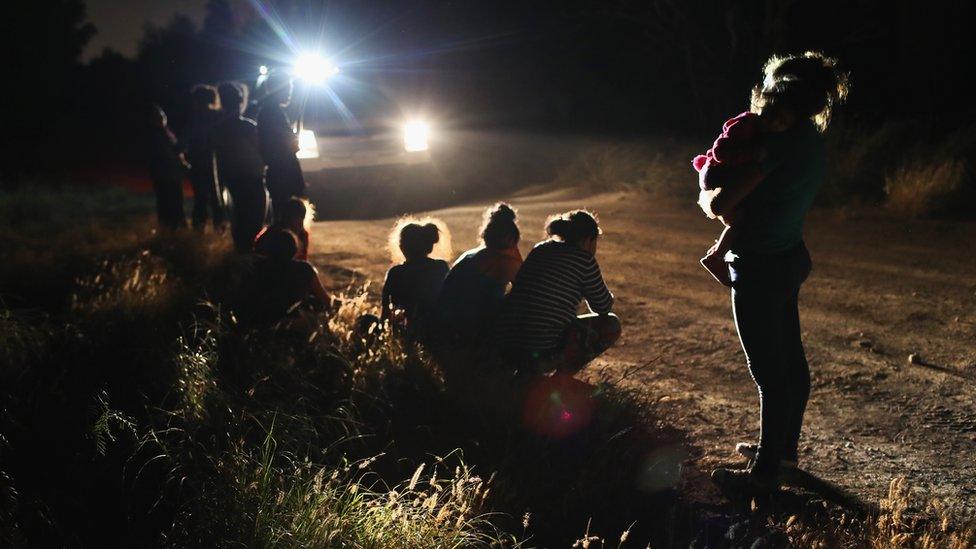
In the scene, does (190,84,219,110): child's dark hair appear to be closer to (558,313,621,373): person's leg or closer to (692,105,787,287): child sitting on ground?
(558,313,621,373): person's leg

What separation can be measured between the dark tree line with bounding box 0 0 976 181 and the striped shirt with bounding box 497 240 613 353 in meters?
9.38

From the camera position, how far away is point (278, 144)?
7.43 m

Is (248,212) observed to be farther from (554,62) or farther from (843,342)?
(554,62)

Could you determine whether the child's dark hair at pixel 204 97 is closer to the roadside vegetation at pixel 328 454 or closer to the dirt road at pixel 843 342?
the dirt road at pixel 843 342

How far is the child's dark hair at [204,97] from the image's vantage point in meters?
8.06

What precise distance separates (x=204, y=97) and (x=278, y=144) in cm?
121

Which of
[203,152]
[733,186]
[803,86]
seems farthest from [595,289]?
[203,152]

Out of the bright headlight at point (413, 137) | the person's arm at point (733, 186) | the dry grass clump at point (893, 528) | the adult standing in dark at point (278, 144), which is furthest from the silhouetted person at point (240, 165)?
the bright headlight at point (413, 137)

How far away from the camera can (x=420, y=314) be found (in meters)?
5.04

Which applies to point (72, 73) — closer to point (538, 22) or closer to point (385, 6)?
Answer: point (385, 6)

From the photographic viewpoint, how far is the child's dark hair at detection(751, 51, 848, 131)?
290 cm

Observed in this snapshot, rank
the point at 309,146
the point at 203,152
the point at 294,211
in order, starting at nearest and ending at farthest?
1. the point at 294,211
2. the point at 203,152
3. the point at 309,146

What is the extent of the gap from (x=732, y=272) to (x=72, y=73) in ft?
87.9

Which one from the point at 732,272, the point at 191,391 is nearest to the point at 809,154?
the point at 732,272
